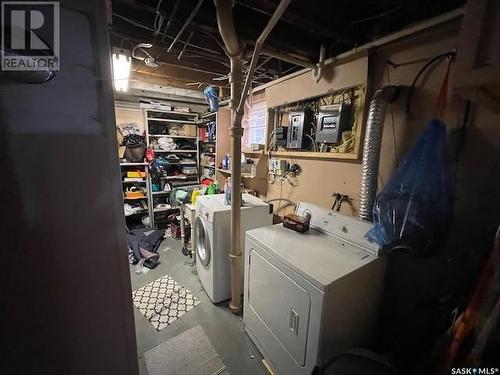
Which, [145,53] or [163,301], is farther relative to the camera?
[163,301]

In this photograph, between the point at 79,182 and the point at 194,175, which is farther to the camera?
the point at 194,175

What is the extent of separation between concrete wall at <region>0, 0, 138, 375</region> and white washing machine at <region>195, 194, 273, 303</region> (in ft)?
4.12

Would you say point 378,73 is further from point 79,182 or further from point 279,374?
point 279,374

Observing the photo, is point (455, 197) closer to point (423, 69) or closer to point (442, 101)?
point (442, 101)

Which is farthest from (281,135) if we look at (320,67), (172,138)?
(172,138)

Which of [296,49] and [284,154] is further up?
[296,49]

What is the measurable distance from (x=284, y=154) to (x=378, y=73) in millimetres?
1090

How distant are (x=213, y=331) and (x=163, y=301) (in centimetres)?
65

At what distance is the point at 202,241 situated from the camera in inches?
88.2

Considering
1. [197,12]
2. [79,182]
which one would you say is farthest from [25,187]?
[197,12]

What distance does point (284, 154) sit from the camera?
7.80 feet

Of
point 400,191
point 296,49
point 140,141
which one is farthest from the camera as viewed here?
point 140,141

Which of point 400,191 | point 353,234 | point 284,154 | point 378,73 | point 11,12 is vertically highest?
point 378,73

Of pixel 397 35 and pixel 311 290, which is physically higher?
pixel 397 35
